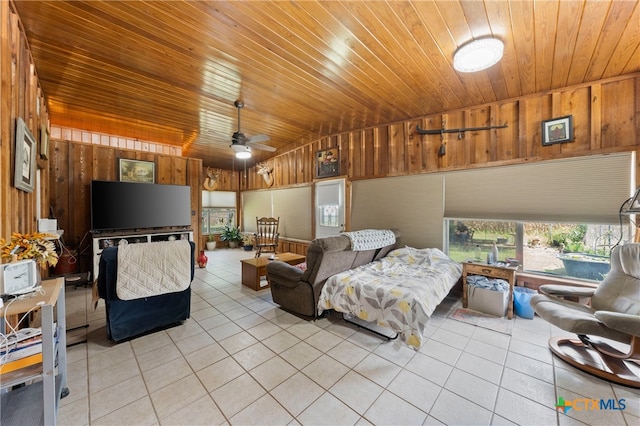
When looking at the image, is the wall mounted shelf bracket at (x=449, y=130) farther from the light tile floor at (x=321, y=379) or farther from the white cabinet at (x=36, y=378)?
the white cabinet at (x=36, y=378)

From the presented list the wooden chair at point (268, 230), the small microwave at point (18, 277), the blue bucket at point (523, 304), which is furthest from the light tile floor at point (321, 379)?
the wooden chair at point (268, 230)

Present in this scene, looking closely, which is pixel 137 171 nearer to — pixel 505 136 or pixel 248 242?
pixel 248 242

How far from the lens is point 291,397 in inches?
67.3

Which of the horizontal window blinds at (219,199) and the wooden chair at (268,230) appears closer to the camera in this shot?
the wooden chair at (268,230)

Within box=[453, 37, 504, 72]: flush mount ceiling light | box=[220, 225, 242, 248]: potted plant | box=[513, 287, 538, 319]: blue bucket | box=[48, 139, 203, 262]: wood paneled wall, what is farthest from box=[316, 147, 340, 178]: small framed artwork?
box=[220, 225, 242, 248]: potted plant

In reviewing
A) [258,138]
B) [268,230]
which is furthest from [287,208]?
[258,138]

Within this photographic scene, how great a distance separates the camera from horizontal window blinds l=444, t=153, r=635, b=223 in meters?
2.69

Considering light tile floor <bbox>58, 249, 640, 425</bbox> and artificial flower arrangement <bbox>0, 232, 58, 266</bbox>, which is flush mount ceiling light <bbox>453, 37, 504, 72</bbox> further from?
artificial flower arrangement <bbox>0, 232, 58, 266</bbox>

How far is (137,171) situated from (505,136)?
21.4ft

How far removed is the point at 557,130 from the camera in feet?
9.74

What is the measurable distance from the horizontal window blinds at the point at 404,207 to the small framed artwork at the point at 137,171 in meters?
4.27

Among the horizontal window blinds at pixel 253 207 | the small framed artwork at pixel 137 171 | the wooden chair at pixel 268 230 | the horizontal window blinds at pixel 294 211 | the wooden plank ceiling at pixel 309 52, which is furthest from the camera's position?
the horizontal window blinds at pixel 253 207

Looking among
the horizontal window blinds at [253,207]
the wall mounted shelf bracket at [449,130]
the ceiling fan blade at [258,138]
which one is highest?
the wall mounted shelf bracket at [449,130]

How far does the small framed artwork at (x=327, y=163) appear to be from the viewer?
515 cm
